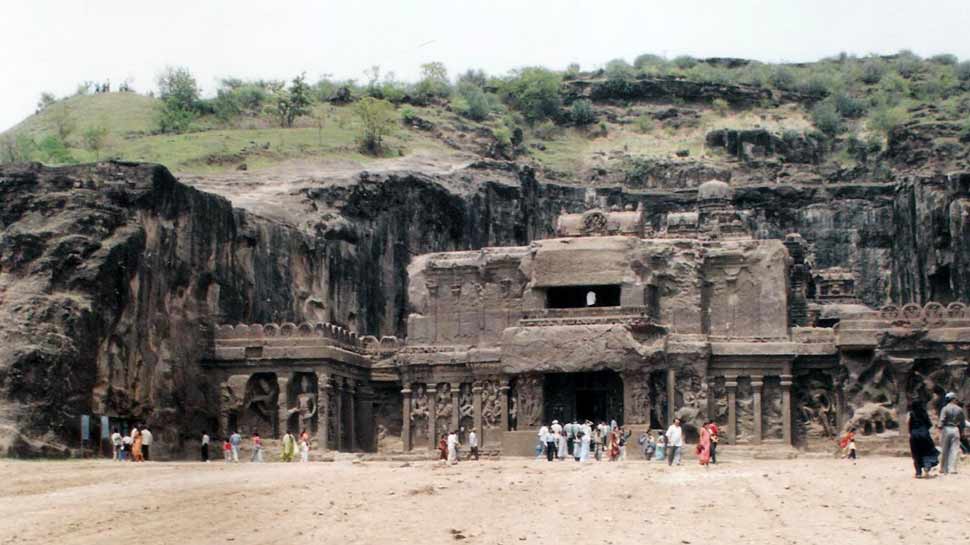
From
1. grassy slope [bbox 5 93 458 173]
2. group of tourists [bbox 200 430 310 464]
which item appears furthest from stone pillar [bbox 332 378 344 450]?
grassy slope [bbox 5 93 458 173]

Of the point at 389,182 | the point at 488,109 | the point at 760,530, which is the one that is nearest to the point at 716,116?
the point at 488,109

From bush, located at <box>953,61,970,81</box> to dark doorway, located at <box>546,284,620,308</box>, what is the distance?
71618 millimetres

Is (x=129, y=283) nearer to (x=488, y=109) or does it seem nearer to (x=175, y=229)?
(x=175, y=229)

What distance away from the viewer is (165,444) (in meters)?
66.8

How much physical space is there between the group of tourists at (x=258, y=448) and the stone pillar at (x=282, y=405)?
2.12ft

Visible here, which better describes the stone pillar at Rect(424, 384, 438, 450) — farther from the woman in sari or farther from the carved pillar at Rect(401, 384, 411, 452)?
the woman in sari

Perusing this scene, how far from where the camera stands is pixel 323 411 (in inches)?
2726

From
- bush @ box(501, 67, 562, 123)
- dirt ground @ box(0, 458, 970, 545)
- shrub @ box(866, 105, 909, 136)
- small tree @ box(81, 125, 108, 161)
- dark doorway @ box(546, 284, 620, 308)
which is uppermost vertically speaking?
bush @ box(501, 67, 562, 123)

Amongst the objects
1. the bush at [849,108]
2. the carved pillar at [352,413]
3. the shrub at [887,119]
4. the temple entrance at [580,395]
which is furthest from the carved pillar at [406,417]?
the bush at [849,108]

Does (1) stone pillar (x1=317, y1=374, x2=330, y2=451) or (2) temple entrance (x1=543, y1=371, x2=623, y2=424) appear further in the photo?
(1) stone pillar (x1=317, y1=374, x2=330, y2=451)

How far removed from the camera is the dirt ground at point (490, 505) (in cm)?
3569

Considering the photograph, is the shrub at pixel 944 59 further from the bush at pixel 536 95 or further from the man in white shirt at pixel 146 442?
the man in white shirt at pixel 146 442

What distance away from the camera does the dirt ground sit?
1405 inches

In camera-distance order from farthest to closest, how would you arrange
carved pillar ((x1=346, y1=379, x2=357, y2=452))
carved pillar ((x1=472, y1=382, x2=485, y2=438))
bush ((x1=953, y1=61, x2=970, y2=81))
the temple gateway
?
bush ((x1=953, y1=61, x2=970, y2=81)) → carved pillar ((x1=346, y1=379, x2=357, y2=452)) → carved pillar ((x1=472, y1=382, x2=485, y2=438)) → the temple gateway
